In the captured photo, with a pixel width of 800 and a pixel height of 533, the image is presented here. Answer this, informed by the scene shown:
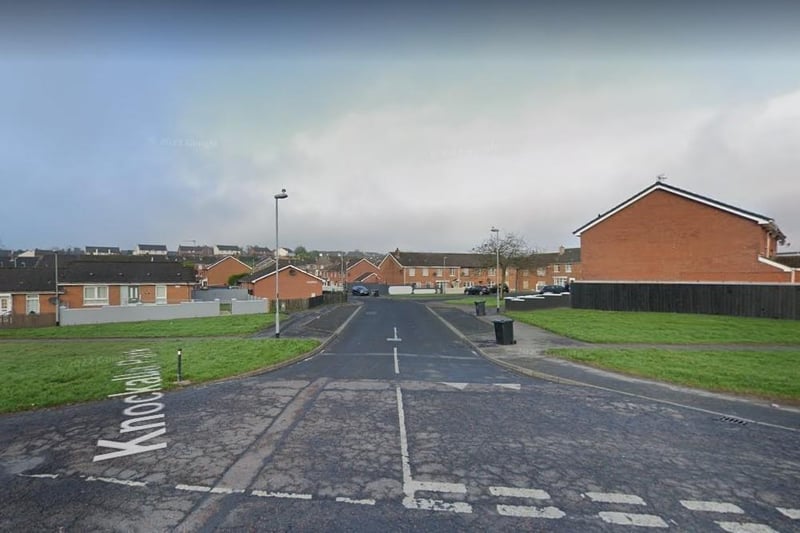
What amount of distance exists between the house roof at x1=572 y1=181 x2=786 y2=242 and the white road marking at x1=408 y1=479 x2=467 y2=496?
100 ft

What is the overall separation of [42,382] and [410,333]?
1444cm

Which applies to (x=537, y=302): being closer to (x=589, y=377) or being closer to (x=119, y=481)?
(x=589, y=377)

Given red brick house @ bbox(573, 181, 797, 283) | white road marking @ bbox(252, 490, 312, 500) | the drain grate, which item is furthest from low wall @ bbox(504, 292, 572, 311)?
white road marking @ bbox(252, 490, 312, 500)

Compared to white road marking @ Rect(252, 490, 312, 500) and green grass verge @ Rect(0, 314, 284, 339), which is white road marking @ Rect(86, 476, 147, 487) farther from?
green grass verge @ Rect(0, 314, 284, 339)

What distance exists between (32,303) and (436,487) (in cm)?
4797

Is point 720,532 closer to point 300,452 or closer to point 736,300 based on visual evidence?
point 300,452

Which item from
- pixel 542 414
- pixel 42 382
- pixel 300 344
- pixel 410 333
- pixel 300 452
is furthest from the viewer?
pixel 410 333

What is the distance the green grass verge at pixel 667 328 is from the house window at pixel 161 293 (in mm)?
36175

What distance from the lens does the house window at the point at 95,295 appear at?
38.2 metres

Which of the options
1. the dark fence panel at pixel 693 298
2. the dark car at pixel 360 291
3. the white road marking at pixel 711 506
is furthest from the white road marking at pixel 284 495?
the dark car at pixel 360 291

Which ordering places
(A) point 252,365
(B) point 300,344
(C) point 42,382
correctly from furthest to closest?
(B) point 300,344 → (A) point 252,365 → (C) point 42,382

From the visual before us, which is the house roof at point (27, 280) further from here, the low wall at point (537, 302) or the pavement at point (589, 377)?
the low wall at point (537, 302)

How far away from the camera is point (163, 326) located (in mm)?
24266

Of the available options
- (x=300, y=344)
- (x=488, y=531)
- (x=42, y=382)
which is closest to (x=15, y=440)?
(x=42, y=382)
